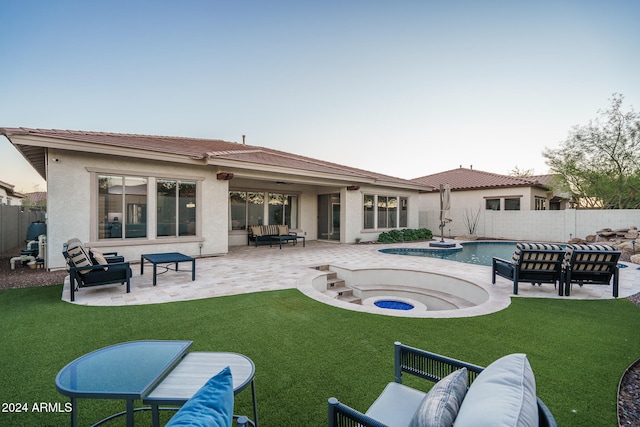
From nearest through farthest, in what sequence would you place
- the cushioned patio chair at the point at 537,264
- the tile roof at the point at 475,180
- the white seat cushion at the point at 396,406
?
the white seat cushion at the point at 396,406 → the cushioned patio chair at the point at 537,264 → the tile roof at the point at 475,180

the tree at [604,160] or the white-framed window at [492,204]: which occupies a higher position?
the tree at [604,160]

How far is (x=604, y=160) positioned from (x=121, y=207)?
2568 cm

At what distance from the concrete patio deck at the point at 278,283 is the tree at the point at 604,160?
12936 millimetres

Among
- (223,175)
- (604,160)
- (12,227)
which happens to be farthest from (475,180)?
(12,227)

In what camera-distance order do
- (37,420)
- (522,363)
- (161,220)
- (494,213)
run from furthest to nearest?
(494,213), (161,220), (37,420), (522,363)

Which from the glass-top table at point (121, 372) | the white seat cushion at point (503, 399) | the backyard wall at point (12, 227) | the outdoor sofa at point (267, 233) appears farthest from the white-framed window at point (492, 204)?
the backyard wall at point (12, 227)

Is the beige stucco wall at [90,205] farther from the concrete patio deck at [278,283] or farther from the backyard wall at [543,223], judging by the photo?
the backyard wall at [543,223]

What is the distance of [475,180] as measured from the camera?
20.9 meters

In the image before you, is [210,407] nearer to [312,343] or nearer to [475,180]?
[312,343]

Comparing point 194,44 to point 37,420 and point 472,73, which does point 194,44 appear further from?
point 37,420

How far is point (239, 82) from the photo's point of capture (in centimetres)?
1276

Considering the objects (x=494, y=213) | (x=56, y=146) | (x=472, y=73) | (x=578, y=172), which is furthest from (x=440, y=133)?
(x=56, y=146)

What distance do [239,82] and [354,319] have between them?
11.7m

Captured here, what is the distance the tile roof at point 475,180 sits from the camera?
1864 cm
